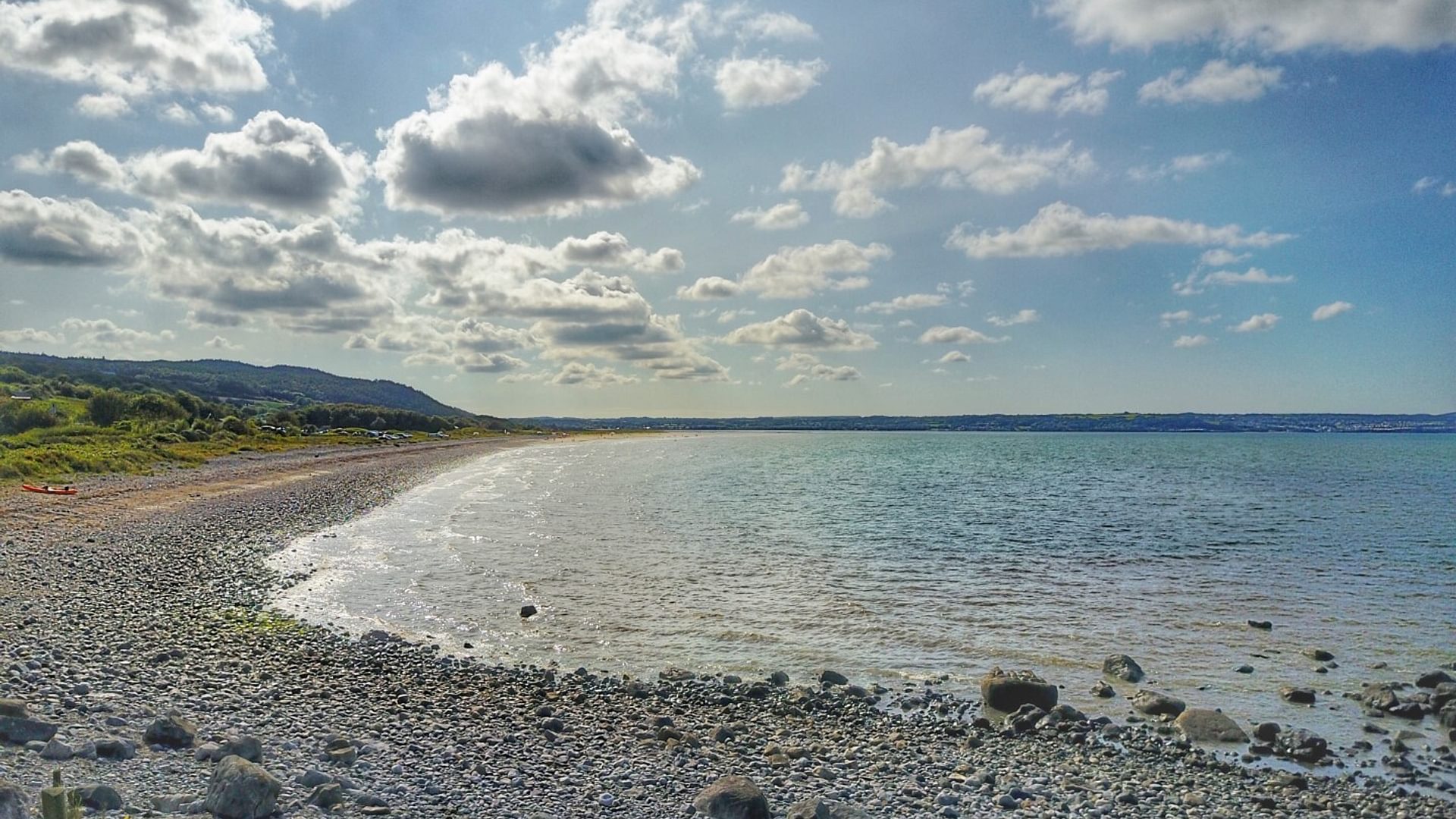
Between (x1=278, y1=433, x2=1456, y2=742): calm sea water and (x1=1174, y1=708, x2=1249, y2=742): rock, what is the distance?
1.40 metres

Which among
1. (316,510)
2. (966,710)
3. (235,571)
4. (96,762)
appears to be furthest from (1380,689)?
(316,510)

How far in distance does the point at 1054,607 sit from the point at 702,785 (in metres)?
16.5

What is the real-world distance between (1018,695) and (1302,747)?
4.37m

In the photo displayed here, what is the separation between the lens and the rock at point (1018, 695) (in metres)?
15.0

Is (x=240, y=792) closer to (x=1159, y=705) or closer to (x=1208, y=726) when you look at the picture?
(x=1208, y=726)

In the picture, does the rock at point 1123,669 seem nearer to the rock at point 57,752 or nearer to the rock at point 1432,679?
the rock at point 1432,679

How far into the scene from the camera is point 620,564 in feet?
100

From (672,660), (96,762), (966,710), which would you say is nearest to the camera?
(96,762)

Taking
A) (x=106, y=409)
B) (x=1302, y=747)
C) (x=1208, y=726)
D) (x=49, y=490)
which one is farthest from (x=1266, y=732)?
(x=106, y=409)

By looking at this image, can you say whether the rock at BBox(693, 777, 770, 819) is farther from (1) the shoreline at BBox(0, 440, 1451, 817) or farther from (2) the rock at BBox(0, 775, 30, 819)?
(2) the rock at BBox(0, 775, 30, 819)

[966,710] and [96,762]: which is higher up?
[96,762]

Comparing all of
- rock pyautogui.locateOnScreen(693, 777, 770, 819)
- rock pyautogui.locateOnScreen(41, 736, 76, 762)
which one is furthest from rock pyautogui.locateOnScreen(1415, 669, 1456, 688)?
rock pyautogui.locateOnScreen(41, 736, 76, 762)

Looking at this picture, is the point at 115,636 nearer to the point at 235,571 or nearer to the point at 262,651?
the point at 262,651

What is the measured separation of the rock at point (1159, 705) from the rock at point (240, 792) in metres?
14.3
